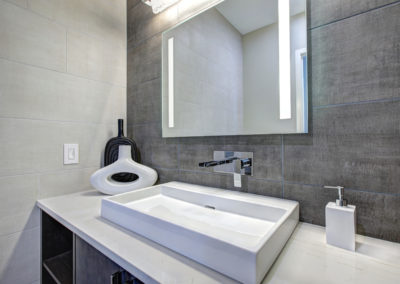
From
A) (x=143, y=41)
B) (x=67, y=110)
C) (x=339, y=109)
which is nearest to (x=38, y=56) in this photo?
(x=67, y=110)

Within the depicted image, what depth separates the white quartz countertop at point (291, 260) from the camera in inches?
16.5

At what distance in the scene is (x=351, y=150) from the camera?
2.06 feet

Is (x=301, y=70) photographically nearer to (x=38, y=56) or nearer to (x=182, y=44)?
(x=182, y=44)

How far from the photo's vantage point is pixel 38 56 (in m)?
1.02

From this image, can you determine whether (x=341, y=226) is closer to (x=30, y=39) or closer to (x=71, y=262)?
(x=71, y=262)

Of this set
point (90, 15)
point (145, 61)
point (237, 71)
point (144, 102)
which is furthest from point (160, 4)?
point (237, 71)

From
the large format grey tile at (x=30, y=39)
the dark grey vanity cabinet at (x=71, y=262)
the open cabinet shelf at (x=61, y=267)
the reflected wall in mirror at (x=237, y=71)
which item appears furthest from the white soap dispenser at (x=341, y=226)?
the large format grey tile at (x=30, y=39)

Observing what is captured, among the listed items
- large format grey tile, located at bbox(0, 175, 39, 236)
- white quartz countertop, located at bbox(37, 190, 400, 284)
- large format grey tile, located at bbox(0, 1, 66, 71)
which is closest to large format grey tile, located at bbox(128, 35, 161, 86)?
large format grey tile, located at bbox(0, 1, 66, 71)

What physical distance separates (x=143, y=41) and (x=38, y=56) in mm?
609

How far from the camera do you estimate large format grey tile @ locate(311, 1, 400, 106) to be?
1.88ft

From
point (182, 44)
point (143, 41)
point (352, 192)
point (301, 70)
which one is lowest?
point (352, 192)

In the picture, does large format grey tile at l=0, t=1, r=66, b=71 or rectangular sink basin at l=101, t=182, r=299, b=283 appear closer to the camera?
rectangular sink basin at l=101, t=182, r=299, b=283

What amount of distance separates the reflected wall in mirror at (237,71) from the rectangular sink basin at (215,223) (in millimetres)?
303

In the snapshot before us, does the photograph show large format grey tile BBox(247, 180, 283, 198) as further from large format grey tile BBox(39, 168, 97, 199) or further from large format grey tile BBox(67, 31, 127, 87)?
large format grey tile BBox(67, 31, 127, 87)
